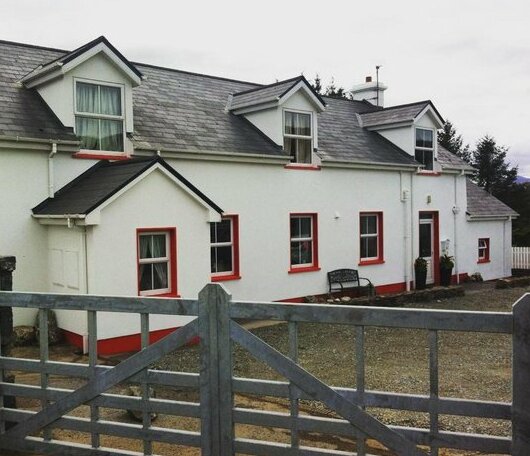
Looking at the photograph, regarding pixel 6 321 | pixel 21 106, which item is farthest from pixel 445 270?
pixel 6 321

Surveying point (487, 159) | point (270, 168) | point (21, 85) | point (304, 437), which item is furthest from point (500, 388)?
point (487, 159)

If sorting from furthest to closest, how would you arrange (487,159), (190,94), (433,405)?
(487,159) → (190,94) → (433,405)

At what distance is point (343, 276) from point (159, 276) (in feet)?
23.3

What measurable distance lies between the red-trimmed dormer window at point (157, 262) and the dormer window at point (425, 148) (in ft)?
38.2

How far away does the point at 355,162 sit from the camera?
17500mm

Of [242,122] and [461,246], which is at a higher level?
[242,122]

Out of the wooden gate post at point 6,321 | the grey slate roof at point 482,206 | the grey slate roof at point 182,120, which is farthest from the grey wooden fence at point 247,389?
the grey slate roof at point 482,206

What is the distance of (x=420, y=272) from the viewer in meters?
19.8

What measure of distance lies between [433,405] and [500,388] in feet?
17.3

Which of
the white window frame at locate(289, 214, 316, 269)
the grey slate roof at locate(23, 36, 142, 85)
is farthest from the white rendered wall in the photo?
the white window frame at locate(289, 214, 316, 269)

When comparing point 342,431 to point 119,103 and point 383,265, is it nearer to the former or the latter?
point 119,103

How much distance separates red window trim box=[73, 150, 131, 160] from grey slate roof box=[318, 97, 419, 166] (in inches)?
251

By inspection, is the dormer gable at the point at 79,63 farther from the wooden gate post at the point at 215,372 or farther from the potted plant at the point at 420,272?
the potted plant at the point at 420,272

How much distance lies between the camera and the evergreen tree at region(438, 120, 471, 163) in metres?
50.6
